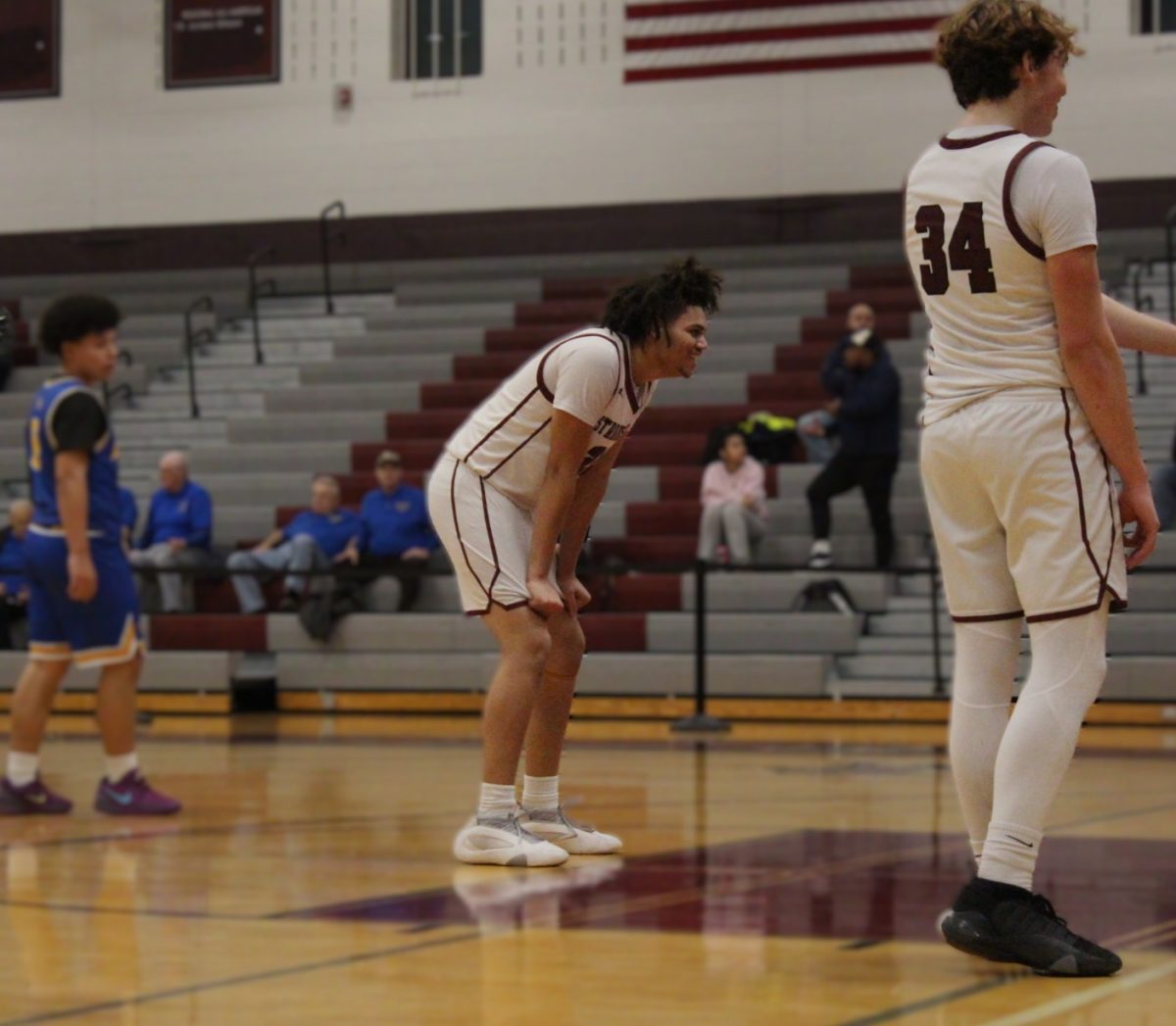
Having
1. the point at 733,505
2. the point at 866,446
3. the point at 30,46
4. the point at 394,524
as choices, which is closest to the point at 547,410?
the point at 866,446

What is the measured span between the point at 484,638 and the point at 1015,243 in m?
8.39

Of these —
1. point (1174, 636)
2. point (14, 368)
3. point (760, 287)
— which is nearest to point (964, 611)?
point (1174, 636)

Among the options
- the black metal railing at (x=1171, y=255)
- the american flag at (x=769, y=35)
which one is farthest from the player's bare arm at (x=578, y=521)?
the american flag at (x=769, y=35)

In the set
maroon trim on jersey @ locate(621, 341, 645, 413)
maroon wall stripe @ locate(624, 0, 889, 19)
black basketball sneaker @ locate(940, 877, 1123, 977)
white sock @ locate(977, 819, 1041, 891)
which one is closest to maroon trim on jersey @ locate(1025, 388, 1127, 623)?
white sock @ locate(977, 819, 1041, 891)

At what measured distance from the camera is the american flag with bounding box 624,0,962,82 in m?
15.7

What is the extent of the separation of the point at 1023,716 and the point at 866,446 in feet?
26.6

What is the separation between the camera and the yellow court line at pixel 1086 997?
364 centimetres

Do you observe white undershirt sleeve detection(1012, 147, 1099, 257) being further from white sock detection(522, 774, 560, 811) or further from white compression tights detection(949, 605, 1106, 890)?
white sock detection(522, 774, 560, 811)

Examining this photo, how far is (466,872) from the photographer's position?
5836 millimetres

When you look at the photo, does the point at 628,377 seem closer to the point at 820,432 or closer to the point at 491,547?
the point at 491,547

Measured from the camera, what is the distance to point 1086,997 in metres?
3.79

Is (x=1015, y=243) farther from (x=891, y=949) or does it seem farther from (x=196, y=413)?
(x=196, y=413)

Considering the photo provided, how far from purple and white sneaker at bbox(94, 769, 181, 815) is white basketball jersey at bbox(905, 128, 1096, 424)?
13.3 ft

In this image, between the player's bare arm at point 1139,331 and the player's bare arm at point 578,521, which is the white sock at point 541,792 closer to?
the player's bare arm at point 578,521
